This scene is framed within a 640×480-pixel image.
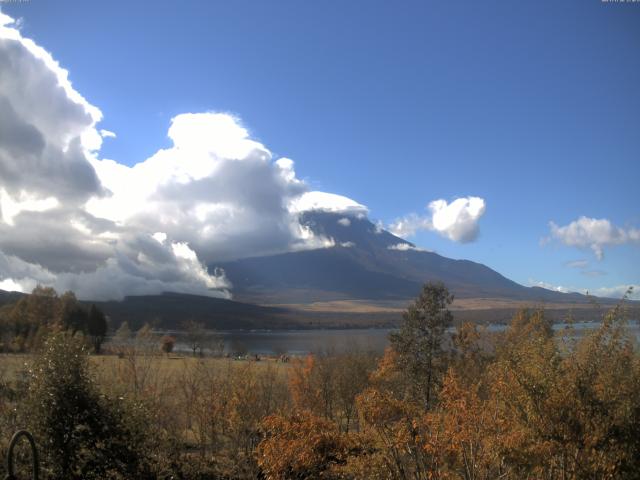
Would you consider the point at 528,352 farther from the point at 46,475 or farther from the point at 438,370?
the point at 438,370

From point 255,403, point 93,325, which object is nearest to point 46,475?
point 255,403

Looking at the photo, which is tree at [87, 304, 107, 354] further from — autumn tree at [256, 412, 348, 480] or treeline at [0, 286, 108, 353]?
autumn tree at [256, 412, 348, 480]

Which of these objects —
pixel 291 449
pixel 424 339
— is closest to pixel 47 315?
pixel 424 339

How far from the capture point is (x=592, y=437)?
32.7 feet

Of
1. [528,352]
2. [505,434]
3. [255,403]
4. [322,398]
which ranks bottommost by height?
[322,398]

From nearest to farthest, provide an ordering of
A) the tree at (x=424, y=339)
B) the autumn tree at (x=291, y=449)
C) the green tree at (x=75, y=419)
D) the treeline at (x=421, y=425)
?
1. the treeline at (x=421, y=425)
2. the green tree at (x=75, y=419)
3. the autumn tree at (x=291, y=449)
4. the tree at (x=424, y=339)

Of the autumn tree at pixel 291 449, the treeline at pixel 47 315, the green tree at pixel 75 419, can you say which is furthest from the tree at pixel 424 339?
the treeline at pixel 47 315

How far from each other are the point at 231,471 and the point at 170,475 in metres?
2.64

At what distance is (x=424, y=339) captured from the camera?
29.4 meters

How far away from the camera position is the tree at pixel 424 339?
2883cm

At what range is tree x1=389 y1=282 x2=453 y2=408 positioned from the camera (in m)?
28.8

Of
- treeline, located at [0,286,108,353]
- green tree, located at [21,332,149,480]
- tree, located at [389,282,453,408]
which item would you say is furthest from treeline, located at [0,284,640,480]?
treeline, located at [0,286,108,353]

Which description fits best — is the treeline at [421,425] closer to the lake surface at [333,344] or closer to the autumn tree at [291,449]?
the autumn tree at [291,449]

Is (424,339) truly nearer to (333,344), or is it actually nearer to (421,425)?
(421,425)
